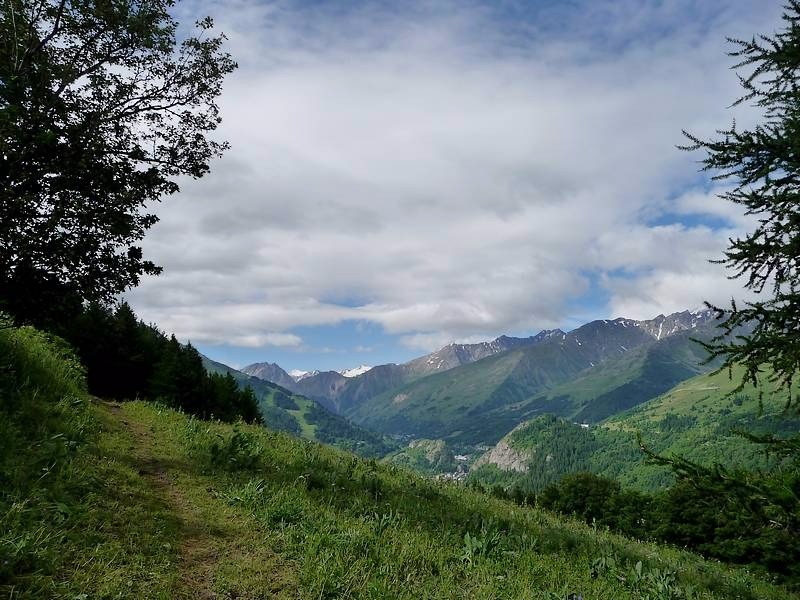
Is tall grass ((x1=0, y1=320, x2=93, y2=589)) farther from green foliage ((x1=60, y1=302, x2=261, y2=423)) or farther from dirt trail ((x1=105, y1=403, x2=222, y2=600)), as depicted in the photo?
green foliage ((x1=60, y1=302, x2=261, y2=423))

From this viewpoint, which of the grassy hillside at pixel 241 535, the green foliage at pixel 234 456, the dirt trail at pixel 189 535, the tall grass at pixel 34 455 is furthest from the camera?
the green foliage at pixel 234 456

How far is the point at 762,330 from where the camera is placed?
7.70 metres

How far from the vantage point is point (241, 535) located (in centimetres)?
773

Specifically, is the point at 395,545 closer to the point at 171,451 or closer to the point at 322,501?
the point at 322,501

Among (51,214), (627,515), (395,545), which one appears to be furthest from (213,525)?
(627,515)

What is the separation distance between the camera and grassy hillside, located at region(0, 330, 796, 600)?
19.6ft

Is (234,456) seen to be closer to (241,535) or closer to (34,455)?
(34,455)

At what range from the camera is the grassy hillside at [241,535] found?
5.98m

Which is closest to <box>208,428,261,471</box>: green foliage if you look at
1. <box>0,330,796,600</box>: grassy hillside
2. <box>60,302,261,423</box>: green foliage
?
<box>0,330,796,600</box>: grassy hillside

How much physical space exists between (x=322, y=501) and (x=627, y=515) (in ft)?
222

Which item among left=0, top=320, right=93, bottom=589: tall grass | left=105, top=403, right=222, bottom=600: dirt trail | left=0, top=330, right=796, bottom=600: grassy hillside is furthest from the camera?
left=105, top=403, right=222, bottom=600: dirt trail

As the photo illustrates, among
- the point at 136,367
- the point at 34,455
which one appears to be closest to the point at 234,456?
the point at 34,455

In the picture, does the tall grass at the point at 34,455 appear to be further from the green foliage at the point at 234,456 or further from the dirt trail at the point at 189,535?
the green foliage at the point at 234,456

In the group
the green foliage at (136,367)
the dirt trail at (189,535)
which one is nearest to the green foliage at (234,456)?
the dirt trail at (189,535)
